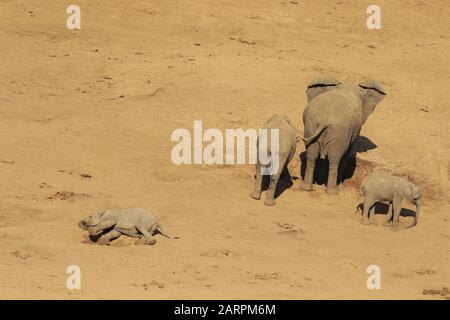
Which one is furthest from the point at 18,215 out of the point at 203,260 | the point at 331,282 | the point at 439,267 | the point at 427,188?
the point at 427,188

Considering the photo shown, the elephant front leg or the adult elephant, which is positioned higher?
the adult elephant

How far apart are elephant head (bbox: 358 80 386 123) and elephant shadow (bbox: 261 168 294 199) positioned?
1.76 metres

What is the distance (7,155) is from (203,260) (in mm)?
5791

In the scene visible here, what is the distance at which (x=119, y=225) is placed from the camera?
16.5 m

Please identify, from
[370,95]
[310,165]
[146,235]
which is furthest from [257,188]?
[146,235]

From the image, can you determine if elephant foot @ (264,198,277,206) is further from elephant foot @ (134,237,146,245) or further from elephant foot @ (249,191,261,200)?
elephant foot @ (134,237,146,245)

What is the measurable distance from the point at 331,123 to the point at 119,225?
492 cm

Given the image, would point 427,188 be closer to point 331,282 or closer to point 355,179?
point 355,179

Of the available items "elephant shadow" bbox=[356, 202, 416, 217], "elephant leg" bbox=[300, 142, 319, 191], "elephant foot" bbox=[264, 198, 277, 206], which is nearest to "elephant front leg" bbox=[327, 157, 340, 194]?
"elephant leg" bbox=[300, 142, 319, 191]

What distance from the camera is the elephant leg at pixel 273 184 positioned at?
18938 mm

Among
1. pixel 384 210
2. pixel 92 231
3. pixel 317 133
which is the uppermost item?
pixel 317 133

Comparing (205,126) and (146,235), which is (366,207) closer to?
(146,235)

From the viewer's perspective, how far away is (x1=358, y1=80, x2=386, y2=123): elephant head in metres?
A: 20.6
